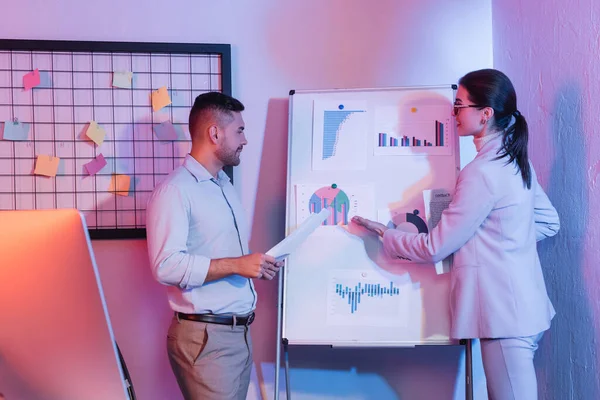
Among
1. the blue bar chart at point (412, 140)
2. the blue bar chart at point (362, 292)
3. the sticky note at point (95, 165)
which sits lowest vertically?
the blue bar chart at point (362, 292)

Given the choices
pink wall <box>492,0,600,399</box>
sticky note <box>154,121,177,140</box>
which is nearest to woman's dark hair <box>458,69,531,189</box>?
pink wall <box>492,0,600,399</box>

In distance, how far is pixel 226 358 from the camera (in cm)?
204

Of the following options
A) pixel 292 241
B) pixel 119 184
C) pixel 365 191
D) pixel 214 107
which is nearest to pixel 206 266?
pixel 292 241

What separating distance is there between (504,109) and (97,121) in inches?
65.5

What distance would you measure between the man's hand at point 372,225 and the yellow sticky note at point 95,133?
3.77 feet

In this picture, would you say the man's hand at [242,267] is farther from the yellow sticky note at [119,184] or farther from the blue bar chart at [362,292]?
the yellow sticky note at [119,184]

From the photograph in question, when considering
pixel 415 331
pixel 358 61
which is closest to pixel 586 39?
pixel 358 61

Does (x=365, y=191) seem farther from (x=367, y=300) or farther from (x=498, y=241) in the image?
(x=498, y=241)

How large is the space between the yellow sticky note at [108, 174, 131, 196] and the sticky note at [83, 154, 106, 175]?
71mm

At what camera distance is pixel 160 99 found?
2.67 meters

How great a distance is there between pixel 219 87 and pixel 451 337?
55.7 inches

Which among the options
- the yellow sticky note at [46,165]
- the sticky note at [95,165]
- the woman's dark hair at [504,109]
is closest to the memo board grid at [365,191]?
the woman's dark hair at [504,109]

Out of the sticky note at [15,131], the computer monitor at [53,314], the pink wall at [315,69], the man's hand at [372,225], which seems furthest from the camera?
the pink wall at [315,69]

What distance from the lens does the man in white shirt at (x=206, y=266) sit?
1978mm
